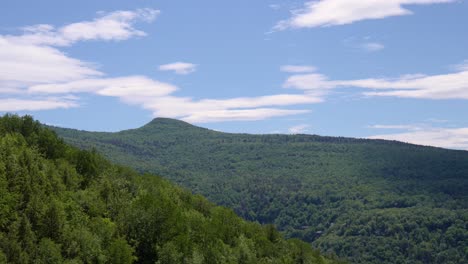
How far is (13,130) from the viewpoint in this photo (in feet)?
443

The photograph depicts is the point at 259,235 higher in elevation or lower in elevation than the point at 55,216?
lower

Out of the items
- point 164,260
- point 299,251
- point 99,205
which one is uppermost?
point 99,205

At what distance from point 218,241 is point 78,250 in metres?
40.1

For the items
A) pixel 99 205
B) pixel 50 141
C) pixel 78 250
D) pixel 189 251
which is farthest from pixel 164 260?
pixel 50 141

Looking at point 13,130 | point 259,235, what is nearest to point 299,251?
point 259,235

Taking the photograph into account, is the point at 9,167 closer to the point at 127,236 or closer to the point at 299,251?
the point at 127,236

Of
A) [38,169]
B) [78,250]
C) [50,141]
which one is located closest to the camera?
[78,250]

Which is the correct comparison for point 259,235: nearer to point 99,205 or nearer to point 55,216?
point 99,205

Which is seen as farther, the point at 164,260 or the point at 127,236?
the point at 127,236

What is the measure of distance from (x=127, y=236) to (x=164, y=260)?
10.9 m

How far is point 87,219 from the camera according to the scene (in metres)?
93.6

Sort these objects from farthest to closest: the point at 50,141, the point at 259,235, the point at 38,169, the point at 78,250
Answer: the point at 259,235
the point at 50,141
the point at 38,169
the point at 78,250

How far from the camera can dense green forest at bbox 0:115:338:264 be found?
261 feet

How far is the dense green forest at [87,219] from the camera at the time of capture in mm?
79500
